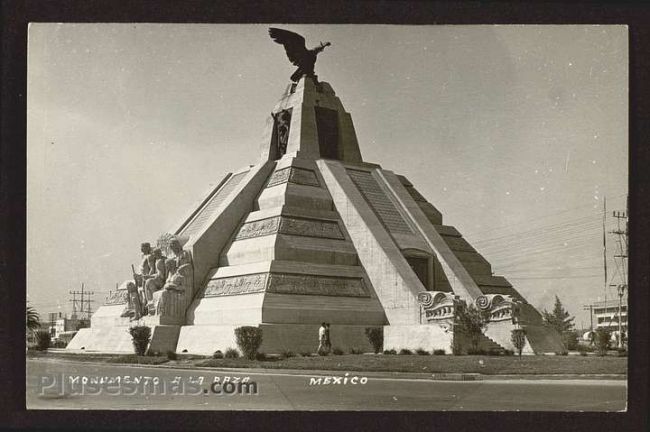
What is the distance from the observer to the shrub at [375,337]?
30.2m

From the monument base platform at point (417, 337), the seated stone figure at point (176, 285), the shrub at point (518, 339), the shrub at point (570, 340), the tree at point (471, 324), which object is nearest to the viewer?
the shrub at point (518, 339)

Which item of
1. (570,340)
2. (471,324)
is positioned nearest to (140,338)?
(471,324)

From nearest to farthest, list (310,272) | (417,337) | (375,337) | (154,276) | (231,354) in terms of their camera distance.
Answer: (231,354), (417,337), (375,337), (310,272), (154,276)

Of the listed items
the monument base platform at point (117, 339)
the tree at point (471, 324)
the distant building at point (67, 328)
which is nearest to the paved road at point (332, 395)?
the tree at point (471, 324)

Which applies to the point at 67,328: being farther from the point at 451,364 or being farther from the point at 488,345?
the point at 451,364

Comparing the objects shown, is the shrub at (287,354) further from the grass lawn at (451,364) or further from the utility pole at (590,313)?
the utility pole at (590,313)

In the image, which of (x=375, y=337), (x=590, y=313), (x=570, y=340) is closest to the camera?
(x=590, y=313)

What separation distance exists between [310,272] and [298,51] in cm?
1213

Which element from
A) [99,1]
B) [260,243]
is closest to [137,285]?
[260,243]

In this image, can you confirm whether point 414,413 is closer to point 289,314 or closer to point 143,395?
point 143,395

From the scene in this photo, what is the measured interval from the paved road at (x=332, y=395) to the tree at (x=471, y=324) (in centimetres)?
676

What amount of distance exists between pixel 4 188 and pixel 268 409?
794 cm

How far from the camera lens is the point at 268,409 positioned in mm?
20172

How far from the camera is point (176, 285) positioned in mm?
32344
